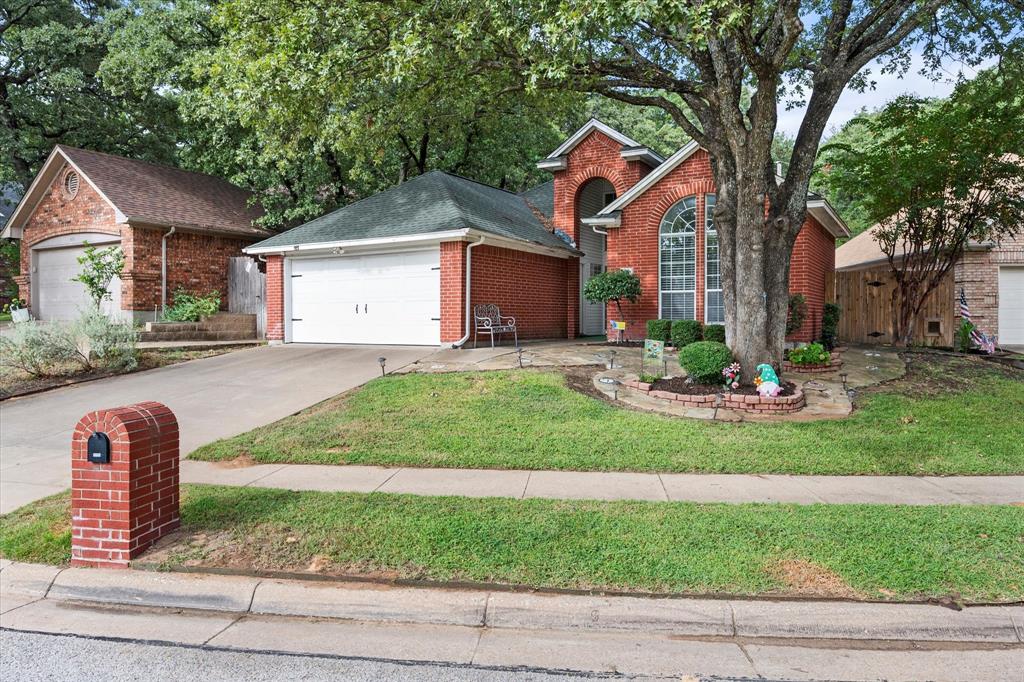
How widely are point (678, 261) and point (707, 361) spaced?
6.37 m

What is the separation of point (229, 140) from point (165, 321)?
7.11 meters

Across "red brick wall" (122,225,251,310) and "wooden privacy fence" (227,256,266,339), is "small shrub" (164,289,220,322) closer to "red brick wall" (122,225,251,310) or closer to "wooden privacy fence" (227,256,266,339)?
"red brick wall" (122,225,251,310)

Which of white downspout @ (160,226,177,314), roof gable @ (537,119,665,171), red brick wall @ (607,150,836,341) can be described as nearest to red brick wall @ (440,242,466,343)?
red brick wall @ (607,150,836,341)

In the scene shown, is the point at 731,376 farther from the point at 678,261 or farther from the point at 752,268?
the point at 678,261

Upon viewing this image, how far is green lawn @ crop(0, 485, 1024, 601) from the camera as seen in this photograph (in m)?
3.75

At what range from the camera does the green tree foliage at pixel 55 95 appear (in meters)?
19.8

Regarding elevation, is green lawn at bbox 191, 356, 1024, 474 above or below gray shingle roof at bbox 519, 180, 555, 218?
below

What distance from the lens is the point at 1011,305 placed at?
55.8 feet

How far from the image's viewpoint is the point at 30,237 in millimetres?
19266

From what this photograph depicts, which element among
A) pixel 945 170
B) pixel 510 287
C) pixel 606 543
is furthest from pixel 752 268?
pixel 945 170

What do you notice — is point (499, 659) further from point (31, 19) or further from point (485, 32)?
point (31, 19)

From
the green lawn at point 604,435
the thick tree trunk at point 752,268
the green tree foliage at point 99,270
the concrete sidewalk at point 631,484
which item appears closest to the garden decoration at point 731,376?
the thick tree trunk at point 752,268

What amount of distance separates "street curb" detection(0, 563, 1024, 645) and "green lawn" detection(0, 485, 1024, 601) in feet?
0.38

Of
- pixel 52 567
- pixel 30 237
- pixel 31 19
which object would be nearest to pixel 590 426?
pixel 52 567
